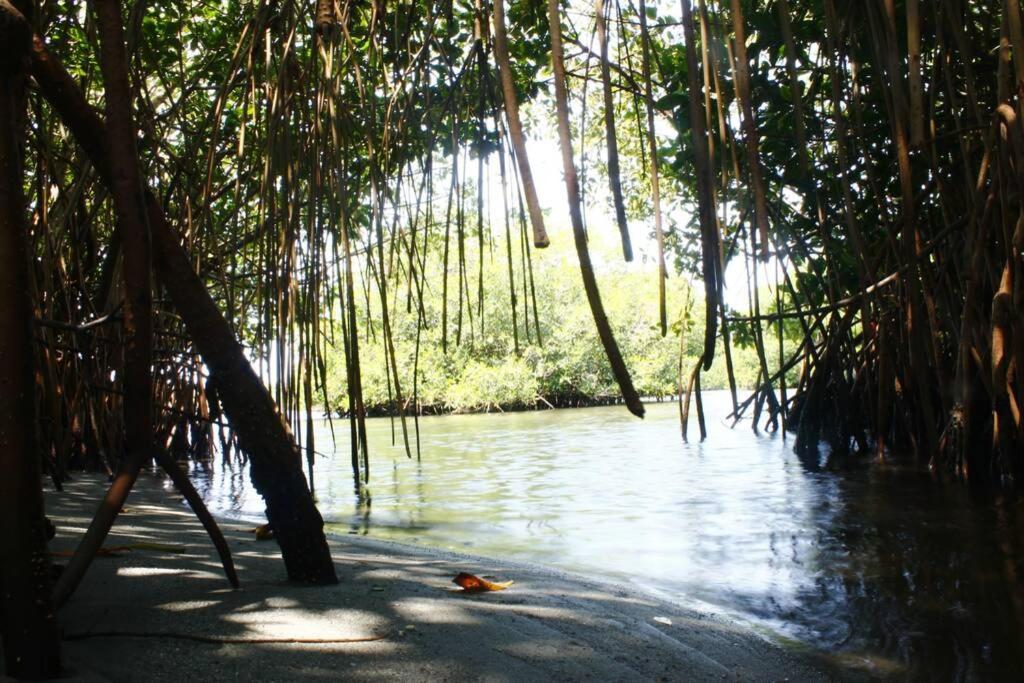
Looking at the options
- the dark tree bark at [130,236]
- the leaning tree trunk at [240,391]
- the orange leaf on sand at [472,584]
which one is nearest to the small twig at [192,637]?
the dark tree bark at [130,236]

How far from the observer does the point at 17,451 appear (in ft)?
3.31

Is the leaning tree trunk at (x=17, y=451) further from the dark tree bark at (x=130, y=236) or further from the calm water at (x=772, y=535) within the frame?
the calm water at (x=772, y=535)

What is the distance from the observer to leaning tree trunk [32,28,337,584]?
1.35 m

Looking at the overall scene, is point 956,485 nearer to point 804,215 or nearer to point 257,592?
point 804,215

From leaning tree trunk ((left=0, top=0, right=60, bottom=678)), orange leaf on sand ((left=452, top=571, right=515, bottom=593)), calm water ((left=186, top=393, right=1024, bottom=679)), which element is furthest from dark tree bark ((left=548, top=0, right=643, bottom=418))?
calm water ((left=186, top=393, right=1024, bottom=679))

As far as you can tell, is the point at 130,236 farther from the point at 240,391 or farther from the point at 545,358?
the point at 545,358

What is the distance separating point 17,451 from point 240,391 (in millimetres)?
584

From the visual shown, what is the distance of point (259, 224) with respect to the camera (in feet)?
4.90

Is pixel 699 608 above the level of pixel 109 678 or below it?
below

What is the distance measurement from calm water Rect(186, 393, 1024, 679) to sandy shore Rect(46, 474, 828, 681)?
16.9 inches

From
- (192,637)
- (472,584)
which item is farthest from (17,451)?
(472,584)

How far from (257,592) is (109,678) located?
0.50 metres

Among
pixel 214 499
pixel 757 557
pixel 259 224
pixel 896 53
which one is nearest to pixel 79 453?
pixel 214 499

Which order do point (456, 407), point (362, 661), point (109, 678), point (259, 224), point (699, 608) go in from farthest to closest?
point (456, 407) < point (699, 608) < point (259, 224) < point (362, 661) < point (109, 678)
